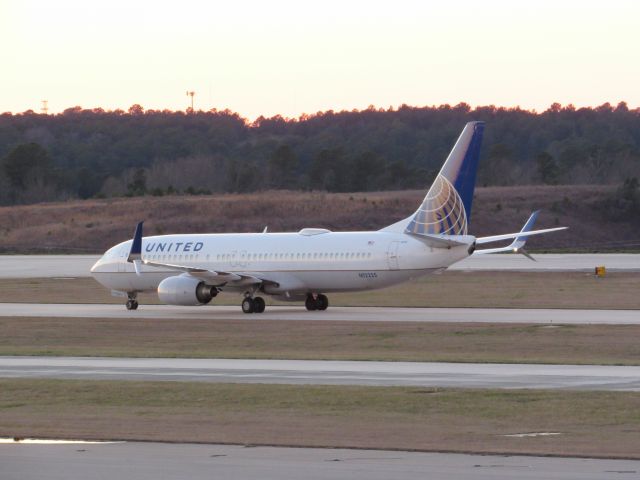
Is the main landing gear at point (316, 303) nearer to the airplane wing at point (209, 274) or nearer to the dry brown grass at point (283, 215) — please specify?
the airplane wing at point (209, 274)

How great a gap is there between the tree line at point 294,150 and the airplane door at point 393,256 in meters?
84.6

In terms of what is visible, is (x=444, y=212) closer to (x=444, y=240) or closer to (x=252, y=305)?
(x=444, y=240)

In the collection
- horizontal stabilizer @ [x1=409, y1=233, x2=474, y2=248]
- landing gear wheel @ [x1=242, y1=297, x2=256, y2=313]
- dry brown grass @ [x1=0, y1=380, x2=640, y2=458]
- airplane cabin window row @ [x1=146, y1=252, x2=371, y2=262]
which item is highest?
horizontal stabilizer @ [x1=409, y1=233, x2=474, y2=248]

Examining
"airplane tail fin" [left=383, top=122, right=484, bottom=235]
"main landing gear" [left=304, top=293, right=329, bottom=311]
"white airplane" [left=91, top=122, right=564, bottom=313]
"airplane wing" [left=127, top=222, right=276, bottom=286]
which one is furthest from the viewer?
"main landing gear" [left=304, top=293, right=329, bottom=311]

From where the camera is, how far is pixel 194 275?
47.6 m

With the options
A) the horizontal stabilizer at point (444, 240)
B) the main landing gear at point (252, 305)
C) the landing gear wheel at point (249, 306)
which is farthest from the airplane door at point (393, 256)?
the landing gear wheel at point (249, 306)

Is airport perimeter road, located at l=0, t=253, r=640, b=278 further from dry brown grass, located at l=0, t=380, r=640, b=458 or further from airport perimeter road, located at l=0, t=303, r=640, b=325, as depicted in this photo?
dry brown grass, located at l=0, t=380, r=640, b=458

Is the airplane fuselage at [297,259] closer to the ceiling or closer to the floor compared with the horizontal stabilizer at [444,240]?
closer to the floor

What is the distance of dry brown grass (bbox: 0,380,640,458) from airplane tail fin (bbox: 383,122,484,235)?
20532 millimetres

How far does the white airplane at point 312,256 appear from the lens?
44.1 metres

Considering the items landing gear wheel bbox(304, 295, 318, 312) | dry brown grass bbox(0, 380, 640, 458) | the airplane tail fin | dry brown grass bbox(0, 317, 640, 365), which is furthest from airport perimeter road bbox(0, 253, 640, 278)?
dry brown grass bbox(0, 380, 640, 458)

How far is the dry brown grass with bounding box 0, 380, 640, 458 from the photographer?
57.3 feet

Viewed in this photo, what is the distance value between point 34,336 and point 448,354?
13.7 metres

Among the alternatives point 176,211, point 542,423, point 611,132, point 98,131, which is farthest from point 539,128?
point 542,423
